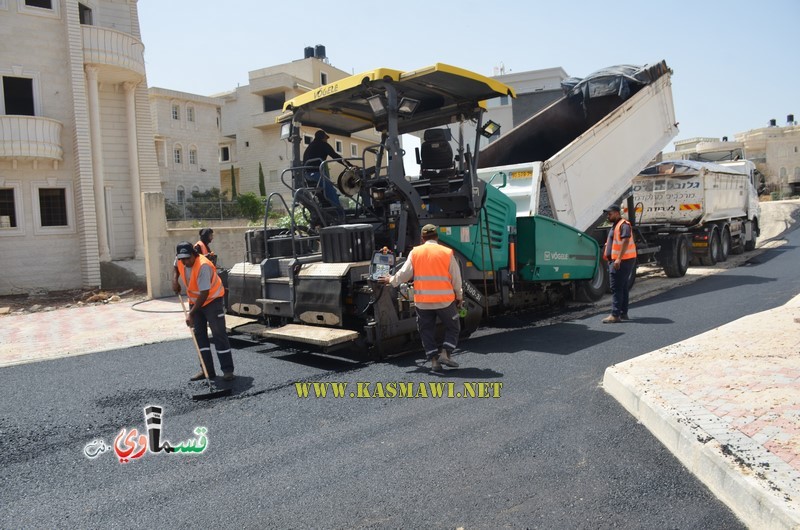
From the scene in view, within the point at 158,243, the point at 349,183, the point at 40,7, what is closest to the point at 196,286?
the point at 349,183

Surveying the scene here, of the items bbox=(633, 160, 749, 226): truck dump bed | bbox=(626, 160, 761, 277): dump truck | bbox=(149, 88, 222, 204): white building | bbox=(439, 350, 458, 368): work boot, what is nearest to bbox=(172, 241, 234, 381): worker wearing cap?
bbox=(439, 350, 458, 368): work boot

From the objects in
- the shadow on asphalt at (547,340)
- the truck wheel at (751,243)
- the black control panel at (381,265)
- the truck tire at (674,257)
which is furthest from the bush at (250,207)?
the black control panel at (381,265)

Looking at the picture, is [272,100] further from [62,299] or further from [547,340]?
[547,340]

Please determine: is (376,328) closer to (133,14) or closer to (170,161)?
(133,14)

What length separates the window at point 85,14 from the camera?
1698 cm

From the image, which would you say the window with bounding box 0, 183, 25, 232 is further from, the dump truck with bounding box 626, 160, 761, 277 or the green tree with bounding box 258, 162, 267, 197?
the green tree with bounding box 258, 162, 267, 197

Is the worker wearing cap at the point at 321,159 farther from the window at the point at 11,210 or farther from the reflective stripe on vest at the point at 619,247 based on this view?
the window at the point at 11,210

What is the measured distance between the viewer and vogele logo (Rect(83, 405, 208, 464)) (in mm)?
3955

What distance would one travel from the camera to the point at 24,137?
14695 mm

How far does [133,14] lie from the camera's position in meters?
17.9

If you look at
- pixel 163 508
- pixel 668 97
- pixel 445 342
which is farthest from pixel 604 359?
pixel 668 97

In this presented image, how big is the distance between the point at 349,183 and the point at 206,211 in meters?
20.1

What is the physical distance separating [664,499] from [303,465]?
2.00m

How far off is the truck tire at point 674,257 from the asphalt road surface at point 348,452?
6866 mm
